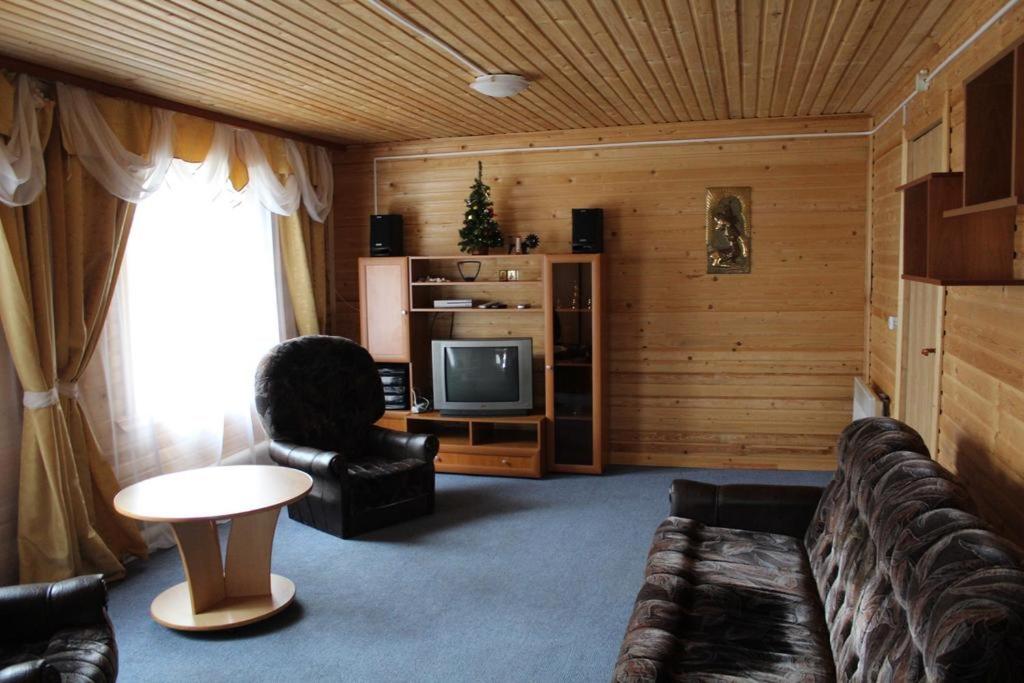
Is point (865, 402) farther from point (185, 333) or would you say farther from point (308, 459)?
point (185, 333)

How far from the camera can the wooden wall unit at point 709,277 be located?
556 centimetres

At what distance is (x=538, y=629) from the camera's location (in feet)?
11.1

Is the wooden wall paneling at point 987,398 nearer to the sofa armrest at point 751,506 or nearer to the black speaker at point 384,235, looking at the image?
the sofa armrest at point 751,506

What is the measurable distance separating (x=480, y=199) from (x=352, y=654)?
3.48 meters

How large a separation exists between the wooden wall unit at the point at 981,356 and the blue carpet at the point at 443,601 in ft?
4.84

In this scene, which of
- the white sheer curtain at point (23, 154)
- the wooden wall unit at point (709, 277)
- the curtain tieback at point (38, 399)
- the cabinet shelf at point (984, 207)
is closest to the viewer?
the cabinet shelf at point (984, 207)

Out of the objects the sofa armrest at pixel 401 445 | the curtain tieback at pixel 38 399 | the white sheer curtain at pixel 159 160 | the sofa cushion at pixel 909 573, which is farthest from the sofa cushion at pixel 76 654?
the sofa armrest at pixel 401 445

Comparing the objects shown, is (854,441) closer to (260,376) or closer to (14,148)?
(260,376)

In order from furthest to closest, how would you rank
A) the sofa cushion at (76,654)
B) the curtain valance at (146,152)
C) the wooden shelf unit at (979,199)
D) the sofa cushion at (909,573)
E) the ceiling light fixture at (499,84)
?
the ceiling light fixture at (499,84), the curtain valance at (146,152), the sofa cushion at (76,654), the wooden shelf unit at (979,199), the sofa cushion at (909,573)

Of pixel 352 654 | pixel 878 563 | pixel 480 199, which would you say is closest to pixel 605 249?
pixel 480 199

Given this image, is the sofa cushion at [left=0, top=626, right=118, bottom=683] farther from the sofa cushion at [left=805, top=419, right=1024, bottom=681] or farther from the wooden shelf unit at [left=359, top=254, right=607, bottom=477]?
the wooden shelf unit at [left=359, top=254, right=607, bottom=477]

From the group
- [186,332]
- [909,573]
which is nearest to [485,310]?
[186,332]

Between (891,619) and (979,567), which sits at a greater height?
(979,567)

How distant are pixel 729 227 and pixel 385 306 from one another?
99.9 inches
